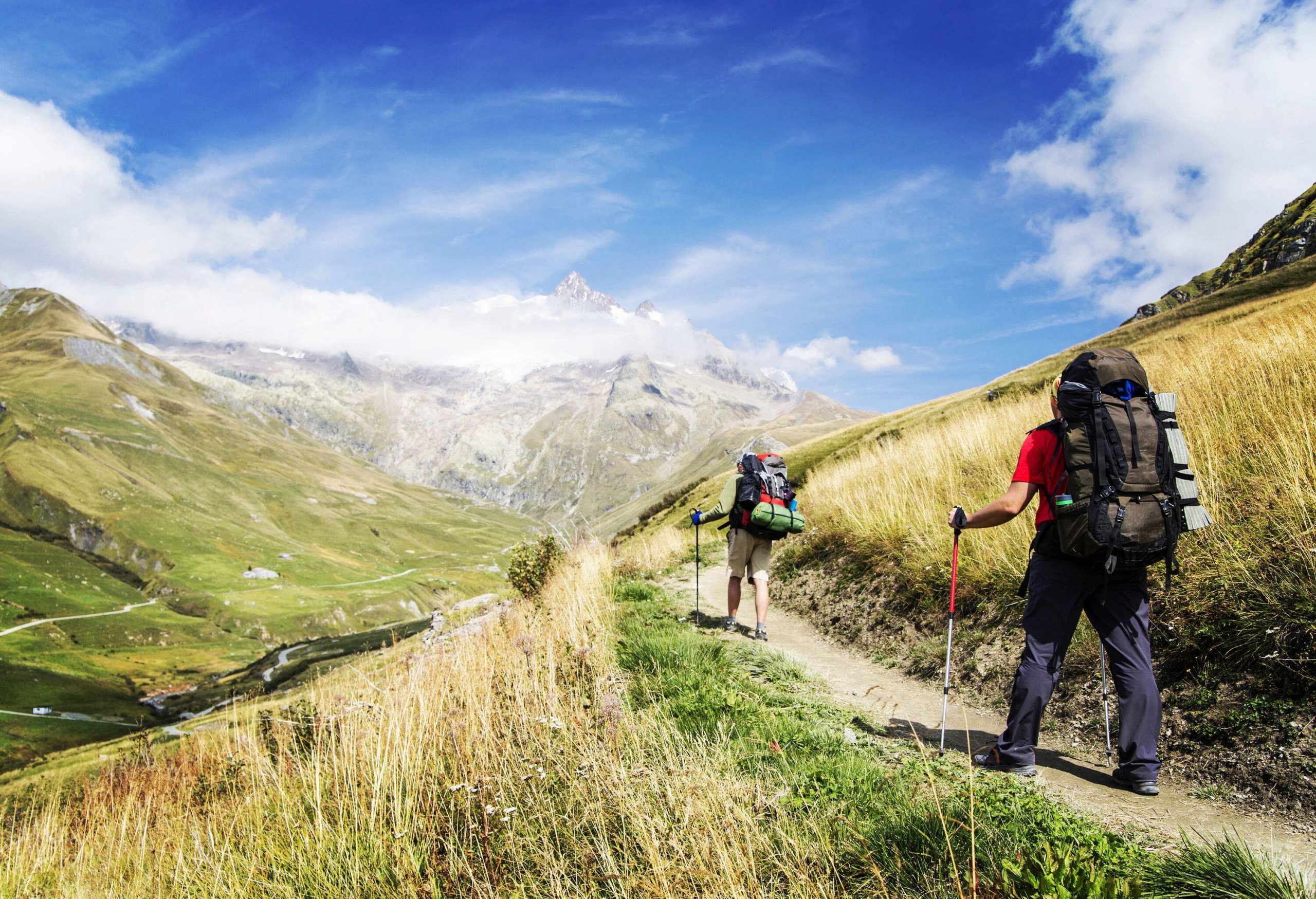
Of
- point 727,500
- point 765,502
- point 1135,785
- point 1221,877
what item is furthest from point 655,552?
point 1221,877

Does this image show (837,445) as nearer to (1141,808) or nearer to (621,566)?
(621,566)

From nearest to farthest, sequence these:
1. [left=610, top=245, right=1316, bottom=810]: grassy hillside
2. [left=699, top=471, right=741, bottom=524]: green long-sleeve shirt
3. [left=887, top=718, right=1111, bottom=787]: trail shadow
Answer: [left=610, top=245, right=1316, bottom=810]: grassy hillside
[left=887, top=718, right=1111, bottom=787]: trail shadow
[left=699, top=471, right=741, bottom=524]: green long-sleeve shirt

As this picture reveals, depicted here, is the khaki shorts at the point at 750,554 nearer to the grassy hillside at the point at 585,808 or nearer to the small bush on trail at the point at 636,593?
the grassy hillside at the point at 585,808

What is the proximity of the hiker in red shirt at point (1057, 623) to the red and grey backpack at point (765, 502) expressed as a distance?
15.5ft

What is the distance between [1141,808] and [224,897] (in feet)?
22.1

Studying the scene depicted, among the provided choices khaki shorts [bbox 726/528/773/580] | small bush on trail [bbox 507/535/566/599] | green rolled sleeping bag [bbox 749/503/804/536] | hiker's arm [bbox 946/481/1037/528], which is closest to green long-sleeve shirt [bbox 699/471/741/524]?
khaki shorts [bbox 726/528/773/580]

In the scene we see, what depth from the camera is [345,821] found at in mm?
5152

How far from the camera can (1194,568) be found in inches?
251

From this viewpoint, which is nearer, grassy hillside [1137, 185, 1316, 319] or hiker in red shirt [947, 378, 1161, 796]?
hiker in red shirt [947, 378, 1161, 796]

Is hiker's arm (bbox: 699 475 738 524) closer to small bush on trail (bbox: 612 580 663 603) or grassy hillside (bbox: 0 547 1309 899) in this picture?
grassy hillside (bbox: 0 547 1309 899)

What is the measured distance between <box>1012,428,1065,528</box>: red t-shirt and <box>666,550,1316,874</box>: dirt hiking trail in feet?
6.29

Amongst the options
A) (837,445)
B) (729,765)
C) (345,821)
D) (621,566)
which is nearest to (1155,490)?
(729,765)

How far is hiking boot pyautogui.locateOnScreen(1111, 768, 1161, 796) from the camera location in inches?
191

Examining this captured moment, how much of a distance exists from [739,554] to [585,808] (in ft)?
22.4
